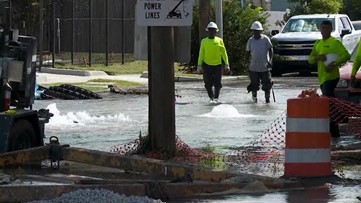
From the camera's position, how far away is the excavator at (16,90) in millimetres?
11348

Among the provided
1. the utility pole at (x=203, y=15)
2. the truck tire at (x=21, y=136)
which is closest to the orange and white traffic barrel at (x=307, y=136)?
the truck tire at (x=21, y=136)

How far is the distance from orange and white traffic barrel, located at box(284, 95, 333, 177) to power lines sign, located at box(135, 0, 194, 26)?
2.05 meters

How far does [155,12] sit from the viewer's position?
12.4 metres

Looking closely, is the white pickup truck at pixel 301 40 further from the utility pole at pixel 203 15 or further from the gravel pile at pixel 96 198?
the gravel pile at pixel 96 198

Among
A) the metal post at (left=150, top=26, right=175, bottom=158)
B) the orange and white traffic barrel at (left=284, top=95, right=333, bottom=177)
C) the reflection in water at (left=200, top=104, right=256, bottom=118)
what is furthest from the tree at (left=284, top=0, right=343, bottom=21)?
the orange and white traffic barrel at (left=284, top=95, right=333, bottom=177)

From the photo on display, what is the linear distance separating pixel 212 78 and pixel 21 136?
490 inches

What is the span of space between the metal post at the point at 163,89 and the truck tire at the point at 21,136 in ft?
5.19

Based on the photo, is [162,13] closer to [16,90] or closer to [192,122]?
[16,90]

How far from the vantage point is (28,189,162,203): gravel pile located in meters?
8.91

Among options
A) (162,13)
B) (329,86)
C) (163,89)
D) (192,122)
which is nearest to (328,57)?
(329,86)

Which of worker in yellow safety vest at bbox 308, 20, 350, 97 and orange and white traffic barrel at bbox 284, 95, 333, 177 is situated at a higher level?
worker in yellow safety vest at bbox 308, 20, 350, 97

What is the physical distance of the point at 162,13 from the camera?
1240 cm

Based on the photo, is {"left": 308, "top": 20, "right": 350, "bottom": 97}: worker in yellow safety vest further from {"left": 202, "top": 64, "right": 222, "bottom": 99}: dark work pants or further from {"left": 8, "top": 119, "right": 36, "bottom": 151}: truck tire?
{"left": 202, "top": 64, "right": 222, "bottom": 99}: dark work pants

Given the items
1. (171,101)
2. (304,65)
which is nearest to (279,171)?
(171,101)
